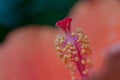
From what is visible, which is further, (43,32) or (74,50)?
(43,32)

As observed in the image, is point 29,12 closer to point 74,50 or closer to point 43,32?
point 43,32

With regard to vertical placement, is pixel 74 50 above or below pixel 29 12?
below

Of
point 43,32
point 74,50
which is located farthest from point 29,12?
point 74,50

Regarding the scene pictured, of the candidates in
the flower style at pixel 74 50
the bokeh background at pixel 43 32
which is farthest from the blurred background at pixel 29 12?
the flower style at pixel 74 50

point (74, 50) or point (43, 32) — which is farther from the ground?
point (43, 32)

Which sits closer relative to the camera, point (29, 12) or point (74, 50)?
point (74, 50)

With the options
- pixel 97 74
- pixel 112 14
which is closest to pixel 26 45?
pixel 112 14
